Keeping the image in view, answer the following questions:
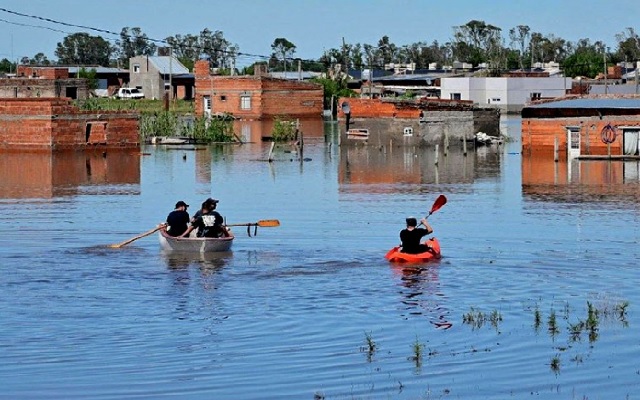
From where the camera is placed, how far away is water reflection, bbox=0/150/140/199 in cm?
4834

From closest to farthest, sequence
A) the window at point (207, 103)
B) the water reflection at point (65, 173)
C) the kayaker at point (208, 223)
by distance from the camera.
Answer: the kayaker at point (208, 223)
the water reflection at point (65, 173)
the window at point (207, 103)

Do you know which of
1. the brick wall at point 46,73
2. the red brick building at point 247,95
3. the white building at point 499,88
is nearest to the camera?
the brick wall at point 46,73

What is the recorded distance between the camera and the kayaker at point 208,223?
2864 centimetres

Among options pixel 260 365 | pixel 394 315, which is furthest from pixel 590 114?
pixel 260 365

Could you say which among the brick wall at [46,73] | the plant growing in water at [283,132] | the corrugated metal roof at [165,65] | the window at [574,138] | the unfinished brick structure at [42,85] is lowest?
the window at [574,138]

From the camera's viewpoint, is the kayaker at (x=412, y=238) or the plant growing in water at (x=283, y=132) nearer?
the kayaker at (x=412, y=238)

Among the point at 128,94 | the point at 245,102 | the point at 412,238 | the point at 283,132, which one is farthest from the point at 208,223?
the point at 128,94

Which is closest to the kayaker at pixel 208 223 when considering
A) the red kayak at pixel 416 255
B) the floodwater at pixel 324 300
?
the floodwater at pixel 324 300

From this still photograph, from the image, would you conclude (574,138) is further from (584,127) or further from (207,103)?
(207,103)

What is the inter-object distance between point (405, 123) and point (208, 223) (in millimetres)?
52114

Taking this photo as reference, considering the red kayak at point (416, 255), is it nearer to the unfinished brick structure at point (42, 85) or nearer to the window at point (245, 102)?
the unfinished brick structure at point (42, 85)

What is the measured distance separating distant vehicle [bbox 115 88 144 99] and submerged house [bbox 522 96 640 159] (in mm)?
75733

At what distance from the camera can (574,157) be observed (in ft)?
223

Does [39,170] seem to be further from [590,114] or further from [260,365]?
[260,365]
